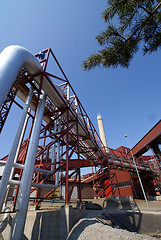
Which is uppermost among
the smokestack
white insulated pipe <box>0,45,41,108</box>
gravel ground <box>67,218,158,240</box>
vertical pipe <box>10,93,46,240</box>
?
the smokestack

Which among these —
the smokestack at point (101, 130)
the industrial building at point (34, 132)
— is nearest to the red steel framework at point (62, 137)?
the industrial building at point (34, 132)

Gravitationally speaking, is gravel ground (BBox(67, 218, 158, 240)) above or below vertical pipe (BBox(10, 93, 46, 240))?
below

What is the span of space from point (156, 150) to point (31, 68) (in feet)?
77.8

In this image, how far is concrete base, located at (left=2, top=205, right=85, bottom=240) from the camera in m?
5.08

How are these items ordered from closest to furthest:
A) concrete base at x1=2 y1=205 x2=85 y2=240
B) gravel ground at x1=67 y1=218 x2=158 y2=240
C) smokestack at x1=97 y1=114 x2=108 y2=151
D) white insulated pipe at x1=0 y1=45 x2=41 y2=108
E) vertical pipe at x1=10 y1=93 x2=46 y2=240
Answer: white insulated pipe at x1=0 y1=45 x2=41 y2=108
vertical pipe at x1=10 y1=93 x2=46 y2=240
gravel ground at x1=67 y1=218 x2=158 y2=240
concrete base at x1=2 y1=205 x2=85 y2=240
smokestack at x1=97 y1=114 x2=108 y2=151

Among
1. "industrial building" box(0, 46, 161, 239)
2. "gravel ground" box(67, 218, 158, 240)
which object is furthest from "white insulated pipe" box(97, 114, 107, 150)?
"gravel ground" box(67, 218, 158, 240)

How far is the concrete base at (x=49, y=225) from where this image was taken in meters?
5.08

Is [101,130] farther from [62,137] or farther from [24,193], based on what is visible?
[24,193]

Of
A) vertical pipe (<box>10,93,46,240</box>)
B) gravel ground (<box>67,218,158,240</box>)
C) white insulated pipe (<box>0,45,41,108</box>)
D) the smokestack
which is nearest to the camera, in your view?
white insulated pipe (<box>0,45,41,108</box>)

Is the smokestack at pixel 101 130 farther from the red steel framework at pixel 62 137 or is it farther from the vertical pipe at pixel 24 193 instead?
the vertical pipe at pixel 24 193

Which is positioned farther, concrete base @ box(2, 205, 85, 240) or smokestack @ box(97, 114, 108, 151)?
smokestack @ box(97, 114, 108, 151)

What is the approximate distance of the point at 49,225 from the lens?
526 cm

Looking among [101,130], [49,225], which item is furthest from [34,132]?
[101,130]

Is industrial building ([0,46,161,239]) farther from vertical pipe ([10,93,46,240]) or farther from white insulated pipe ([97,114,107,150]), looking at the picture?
white insulated pipe ([97,114,107,150])
